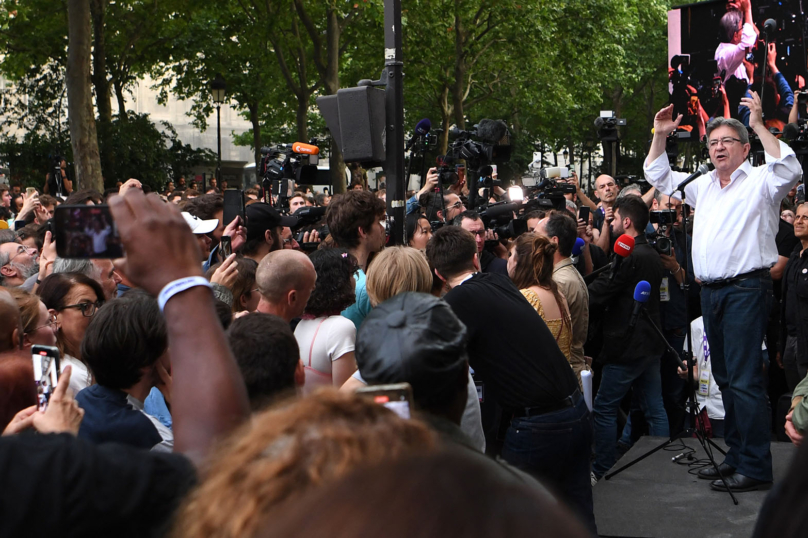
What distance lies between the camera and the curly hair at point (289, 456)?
2.62ft

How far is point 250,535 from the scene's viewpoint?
758mm

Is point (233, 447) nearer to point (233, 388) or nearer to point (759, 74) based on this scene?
point (233, 388)

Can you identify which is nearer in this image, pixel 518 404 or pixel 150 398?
pixel 150 398

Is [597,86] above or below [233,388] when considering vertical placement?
above

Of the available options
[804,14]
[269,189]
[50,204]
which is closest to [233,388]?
[269,189]

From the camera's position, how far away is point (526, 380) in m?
4.03

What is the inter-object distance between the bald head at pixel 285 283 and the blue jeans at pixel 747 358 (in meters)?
2.97

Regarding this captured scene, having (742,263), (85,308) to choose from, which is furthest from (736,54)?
(85,308)

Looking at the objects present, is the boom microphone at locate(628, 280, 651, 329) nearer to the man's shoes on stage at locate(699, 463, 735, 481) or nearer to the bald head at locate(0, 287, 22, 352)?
the man's shoes on stage at locate(699, 463, 735, 481)

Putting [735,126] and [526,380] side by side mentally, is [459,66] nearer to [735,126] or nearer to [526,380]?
[735,126]

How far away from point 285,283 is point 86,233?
2287 mm

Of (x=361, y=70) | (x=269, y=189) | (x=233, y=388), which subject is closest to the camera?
(x=233, y=388)

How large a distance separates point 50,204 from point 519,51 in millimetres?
21457

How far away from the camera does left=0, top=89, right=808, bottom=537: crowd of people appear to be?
82cm
